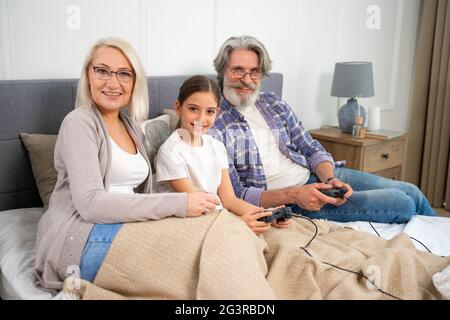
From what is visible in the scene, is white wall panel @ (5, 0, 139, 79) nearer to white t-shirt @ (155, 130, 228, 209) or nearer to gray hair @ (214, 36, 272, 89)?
gray hair @ (214, 36, 272, 89)

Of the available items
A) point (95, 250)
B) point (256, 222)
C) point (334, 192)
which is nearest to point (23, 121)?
point (95, 250)

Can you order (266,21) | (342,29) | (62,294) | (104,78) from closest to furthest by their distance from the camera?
(62,294), (104,78), (266,21), (342,29)

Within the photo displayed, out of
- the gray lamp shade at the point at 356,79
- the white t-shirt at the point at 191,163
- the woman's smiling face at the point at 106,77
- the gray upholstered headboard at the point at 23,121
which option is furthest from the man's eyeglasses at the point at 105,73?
the gray lamp shade at the point at 356,79

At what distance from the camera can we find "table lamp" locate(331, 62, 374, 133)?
2918mm

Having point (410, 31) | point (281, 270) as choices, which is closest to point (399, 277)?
point (281, 270)

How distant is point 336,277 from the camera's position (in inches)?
49.2

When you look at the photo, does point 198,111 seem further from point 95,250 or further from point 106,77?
point 95,250

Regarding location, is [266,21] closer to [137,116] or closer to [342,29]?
[342,29]

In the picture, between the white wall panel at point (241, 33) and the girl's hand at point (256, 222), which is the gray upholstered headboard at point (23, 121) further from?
the girl's hand at point (256, 222)

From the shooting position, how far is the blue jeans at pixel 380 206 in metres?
1.88

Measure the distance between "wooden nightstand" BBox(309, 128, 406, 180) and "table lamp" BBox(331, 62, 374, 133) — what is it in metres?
0.13

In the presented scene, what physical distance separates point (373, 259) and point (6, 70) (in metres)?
1.57

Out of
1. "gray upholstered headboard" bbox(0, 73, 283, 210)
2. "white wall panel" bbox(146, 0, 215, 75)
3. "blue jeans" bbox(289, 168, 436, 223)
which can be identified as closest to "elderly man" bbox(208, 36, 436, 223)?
"blue jeans" bbox(289, 168, 436, 223)

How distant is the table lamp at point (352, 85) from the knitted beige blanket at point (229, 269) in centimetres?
171
